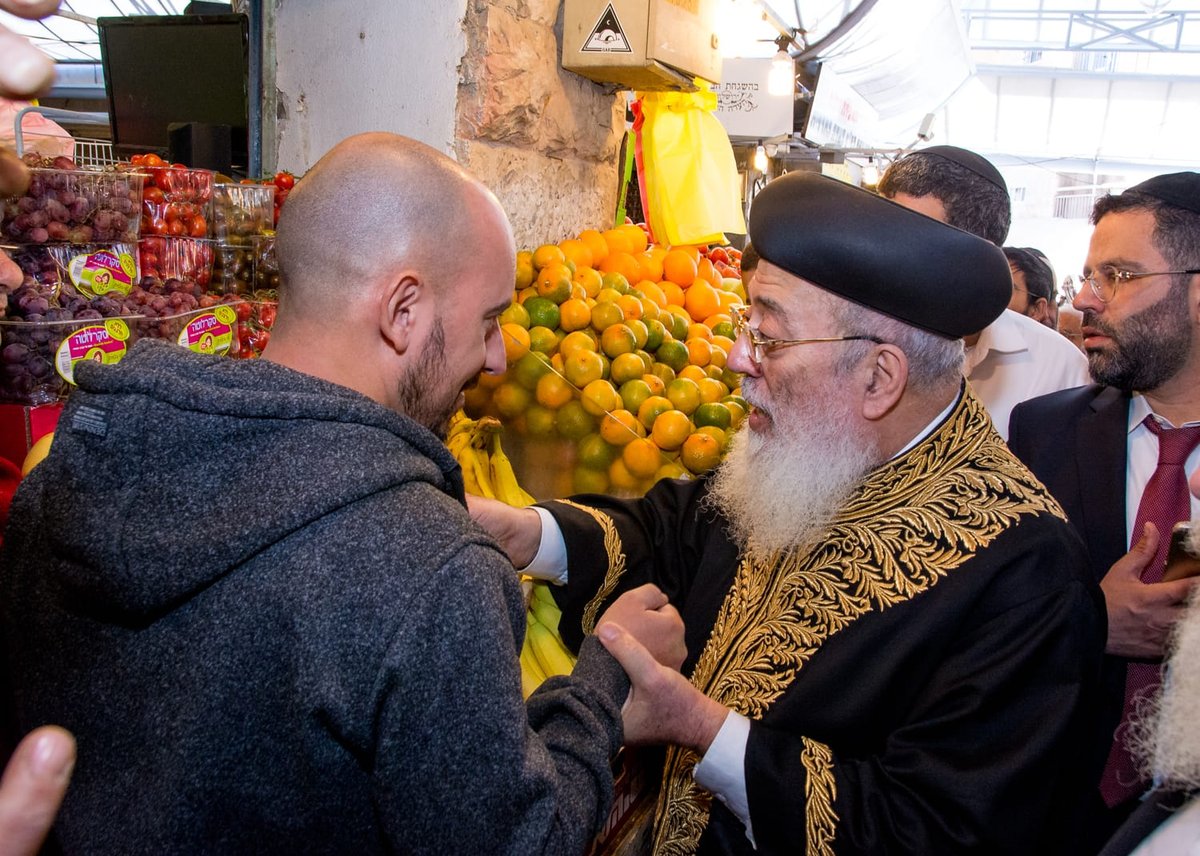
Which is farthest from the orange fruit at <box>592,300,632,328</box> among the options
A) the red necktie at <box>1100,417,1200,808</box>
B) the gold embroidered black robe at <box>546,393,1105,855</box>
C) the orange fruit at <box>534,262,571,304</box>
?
the red necktie at <box>1100,417,1200,808</box>

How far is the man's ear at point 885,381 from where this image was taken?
5.87 feet

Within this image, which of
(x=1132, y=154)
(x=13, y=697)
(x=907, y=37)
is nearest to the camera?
(x=13, y=697)

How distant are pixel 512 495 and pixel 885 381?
41.4 inches

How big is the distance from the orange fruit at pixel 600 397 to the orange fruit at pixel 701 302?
1.14 meters

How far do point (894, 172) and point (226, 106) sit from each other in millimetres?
2533

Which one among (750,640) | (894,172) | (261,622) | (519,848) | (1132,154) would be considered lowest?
(750,640)

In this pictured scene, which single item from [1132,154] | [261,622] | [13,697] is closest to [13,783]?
[261,622]

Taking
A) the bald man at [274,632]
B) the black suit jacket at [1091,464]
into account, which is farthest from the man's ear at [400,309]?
the black suit jacket at [1091,464]

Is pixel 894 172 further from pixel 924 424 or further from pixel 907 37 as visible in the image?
pixel 907 37

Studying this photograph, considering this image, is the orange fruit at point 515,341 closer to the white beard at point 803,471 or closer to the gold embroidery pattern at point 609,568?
the gold embroidery pattern at point 609,568

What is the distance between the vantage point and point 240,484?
3.33 ft

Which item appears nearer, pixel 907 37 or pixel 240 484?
pixel 240 484

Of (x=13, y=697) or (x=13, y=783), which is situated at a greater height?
(x=13, y=783)

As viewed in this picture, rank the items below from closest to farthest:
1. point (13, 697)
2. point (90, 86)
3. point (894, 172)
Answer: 1. point (13, 697)
2. point (894, 172)
3. point (90, 86)
